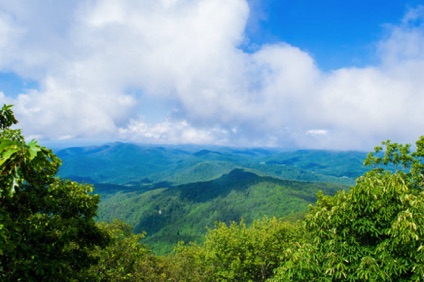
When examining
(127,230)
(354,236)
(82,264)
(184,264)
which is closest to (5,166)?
(354,236)

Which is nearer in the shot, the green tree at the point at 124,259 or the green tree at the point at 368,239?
the green tree at the point at 368,239

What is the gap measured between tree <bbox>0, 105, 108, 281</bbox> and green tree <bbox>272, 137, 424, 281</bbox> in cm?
885

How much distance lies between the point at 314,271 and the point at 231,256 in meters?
23.4

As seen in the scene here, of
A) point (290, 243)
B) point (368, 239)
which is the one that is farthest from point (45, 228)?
point (368, 239)

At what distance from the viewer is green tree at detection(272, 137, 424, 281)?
28.5ft

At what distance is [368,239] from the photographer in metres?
10.2

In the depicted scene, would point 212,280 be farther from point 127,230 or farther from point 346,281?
point 346,281

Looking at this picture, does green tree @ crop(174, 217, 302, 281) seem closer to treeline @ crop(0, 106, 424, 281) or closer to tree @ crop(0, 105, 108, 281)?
treeline @ crop(0, 106, 424, 281)

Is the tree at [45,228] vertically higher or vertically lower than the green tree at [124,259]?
higher

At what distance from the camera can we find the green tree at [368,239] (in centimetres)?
868

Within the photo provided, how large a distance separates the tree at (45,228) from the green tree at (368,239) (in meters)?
8.85

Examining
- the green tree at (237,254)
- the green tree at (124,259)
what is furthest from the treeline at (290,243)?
the green tree at (237,254)

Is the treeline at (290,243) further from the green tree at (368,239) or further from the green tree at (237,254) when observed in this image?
the green tree at (237,254)

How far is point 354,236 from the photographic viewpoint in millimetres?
10031
